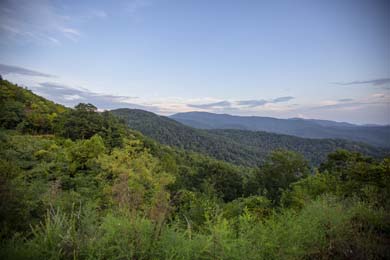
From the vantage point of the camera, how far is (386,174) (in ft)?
38.4

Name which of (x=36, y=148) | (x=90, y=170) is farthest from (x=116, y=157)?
(x=36, y=148)

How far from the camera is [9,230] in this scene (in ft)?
9.75

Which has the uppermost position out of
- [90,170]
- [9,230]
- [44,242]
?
[44,242]

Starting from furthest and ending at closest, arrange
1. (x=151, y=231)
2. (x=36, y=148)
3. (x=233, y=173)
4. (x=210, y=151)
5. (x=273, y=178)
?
1. (x=210, y=151)
2. (x=233, y=173)
3. (x=273, y=178)
4. (x=36, y=148)
5. (x=151, y=231)

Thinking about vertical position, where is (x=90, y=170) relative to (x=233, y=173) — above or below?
above

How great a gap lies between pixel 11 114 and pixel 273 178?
94.9ft

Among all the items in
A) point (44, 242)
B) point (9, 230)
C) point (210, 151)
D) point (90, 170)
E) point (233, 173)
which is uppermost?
point (44, 242)

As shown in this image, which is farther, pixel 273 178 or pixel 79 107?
pixel 79 107

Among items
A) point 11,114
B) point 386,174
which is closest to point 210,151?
point 11,114

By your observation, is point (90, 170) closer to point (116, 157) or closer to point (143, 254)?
point (116, 157)

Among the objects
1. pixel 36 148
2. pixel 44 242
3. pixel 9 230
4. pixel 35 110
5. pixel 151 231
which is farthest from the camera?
pixel 35 110

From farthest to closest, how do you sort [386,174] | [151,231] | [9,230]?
1. [386,174]
2. [9,230]
3. [151,231]

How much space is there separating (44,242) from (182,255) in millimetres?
1452

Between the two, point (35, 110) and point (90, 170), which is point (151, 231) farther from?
point (35, 110)
